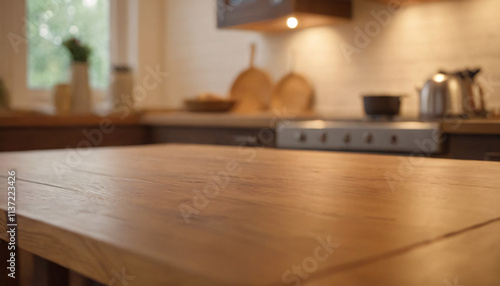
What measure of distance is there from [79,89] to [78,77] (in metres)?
0.07

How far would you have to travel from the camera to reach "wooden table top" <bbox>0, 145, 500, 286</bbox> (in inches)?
14.6

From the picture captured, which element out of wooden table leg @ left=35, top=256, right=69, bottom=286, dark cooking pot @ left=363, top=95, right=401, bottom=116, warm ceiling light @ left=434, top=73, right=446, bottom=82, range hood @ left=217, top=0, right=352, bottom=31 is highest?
range hood @ left=217, top=0, right=352, bottom=31

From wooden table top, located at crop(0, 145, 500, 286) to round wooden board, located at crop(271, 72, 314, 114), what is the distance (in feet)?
7.90

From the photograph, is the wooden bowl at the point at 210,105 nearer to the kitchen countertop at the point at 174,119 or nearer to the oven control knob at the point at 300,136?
the kitchen countertop at the point at 174,119

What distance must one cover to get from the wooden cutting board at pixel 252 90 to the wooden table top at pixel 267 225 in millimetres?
2592

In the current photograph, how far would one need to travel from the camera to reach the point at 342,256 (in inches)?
15.6

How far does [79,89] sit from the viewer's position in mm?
3500

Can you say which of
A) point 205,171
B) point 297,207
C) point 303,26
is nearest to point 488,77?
point 303,26

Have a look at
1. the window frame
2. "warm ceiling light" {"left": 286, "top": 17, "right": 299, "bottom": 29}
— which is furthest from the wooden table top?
the window frame

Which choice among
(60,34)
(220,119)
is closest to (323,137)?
(220,119)

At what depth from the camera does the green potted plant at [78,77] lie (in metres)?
3.49

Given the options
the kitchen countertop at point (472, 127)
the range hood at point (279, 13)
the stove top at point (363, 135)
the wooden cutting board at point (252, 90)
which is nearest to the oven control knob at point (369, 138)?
the stove top at point (363, 135)

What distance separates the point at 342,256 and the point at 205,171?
1.91ft

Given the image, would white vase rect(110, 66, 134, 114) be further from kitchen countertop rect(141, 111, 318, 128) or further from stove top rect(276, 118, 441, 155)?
stove top rect(276, 118, 441, 155)
